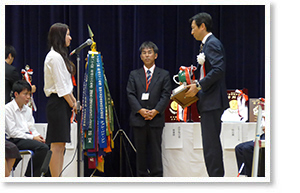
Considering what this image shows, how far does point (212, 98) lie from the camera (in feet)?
9.97

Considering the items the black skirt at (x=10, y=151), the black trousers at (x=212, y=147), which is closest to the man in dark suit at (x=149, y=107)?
the black trousers at (x=212, y=147)

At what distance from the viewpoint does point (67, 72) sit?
10.9ft

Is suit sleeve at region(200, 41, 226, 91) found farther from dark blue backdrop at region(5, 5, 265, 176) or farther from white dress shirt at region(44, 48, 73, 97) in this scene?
dark blue backdrop at region(5, 5, 265, 176)

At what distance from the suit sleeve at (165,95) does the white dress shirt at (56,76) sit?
3.69ft

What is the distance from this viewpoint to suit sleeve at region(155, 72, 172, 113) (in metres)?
4.14

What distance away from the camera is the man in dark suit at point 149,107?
4.16 meters

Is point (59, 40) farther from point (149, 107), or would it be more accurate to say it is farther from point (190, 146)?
point (190, 146)

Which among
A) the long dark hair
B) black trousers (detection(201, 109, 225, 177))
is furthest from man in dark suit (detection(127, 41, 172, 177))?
black trousers (detection(201, 109, 225, 177))

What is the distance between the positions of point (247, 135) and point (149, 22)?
5.29 feet

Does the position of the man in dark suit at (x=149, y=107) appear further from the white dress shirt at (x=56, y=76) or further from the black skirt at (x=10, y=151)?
the black skirt at (x=10, y=151)

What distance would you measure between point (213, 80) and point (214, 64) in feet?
0.40
